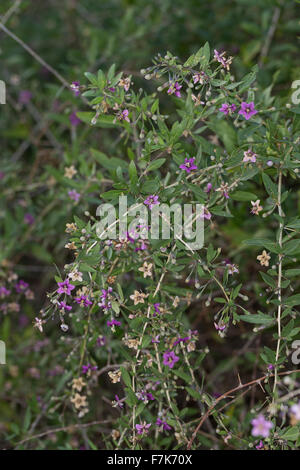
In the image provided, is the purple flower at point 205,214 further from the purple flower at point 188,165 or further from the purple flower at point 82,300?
the purple flower at point 82,300

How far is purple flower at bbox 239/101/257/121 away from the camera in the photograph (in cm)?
148

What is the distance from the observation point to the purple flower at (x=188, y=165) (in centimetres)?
150

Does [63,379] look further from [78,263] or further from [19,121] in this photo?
[19,121]

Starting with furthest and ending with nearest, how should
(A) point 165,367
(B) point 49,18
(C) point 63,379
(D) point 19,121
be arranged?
(B) point 49,18
(D) point 19,121
(C) point 63,379
(A) point 165,367

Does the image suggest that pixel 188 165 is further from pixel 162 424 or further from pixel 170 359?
pixel 162 424

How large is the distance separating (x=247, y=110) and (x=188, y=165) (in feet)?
0.77

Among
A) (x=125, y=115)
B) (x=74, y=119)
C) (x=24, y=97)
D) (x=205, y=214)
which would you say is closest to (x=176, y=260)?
(x=205, y=214)

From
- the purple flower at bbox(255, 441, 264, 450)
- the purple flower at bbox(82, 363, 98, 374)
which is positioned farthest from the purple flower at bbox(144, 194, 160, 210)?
the purple flower at bbox(255, 441, 264, 450)

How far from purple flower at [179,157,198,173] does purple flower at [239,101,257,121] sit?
0.65 ft

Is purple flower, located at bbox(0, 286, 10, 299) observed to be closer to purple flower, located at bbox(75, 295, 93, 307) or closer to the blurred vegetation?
the blurred vegetation

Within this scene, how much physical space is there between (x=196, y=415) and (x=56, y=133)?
1.46m


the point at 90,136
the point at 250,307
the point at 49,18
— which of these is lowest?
the point at 250,307
